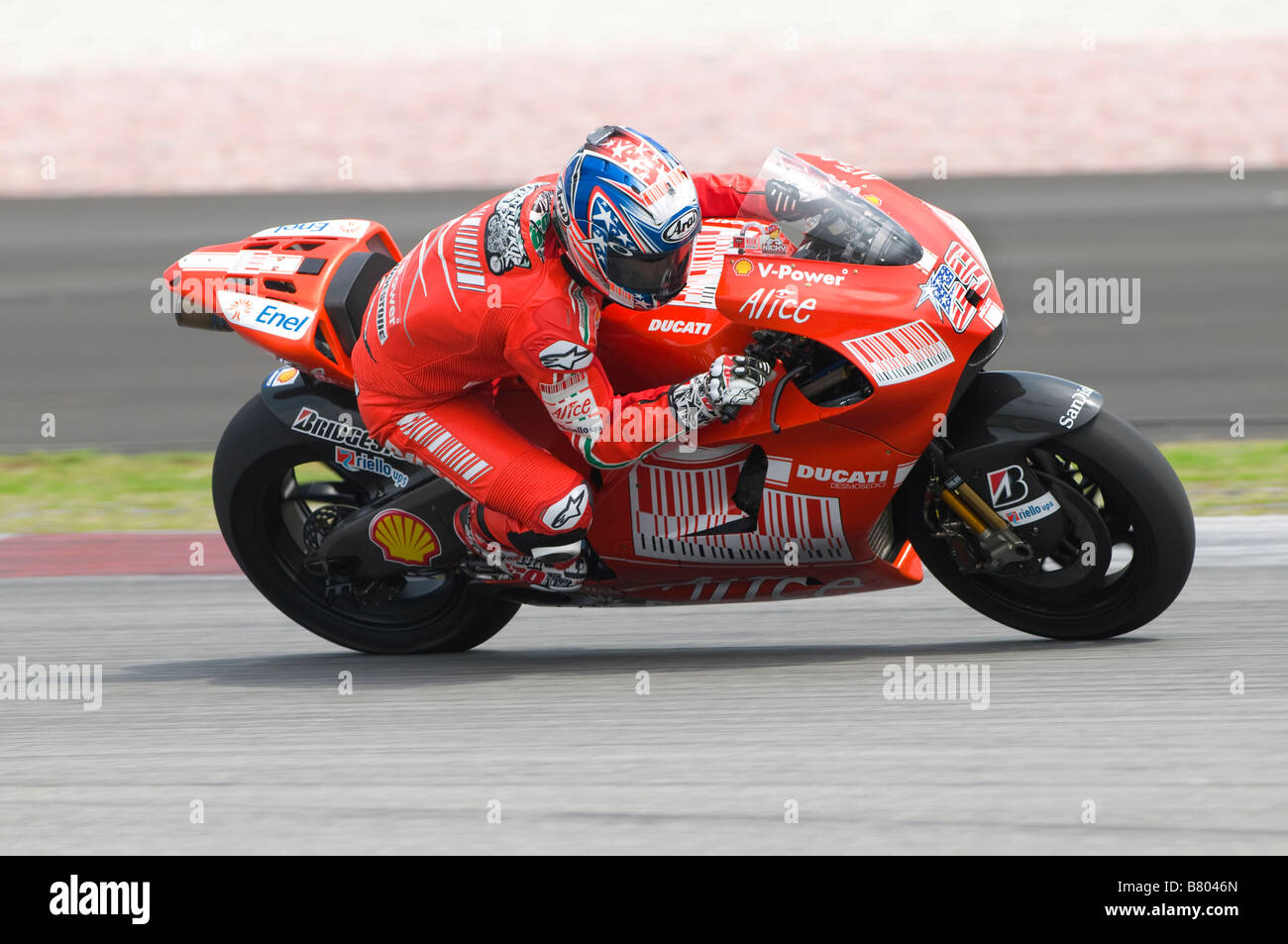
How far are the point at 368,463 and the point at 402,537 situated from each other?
26 cm

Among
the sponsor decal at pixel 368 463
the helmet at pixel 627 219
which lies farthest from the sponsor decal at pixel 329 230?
the helmet at pixel 627 219

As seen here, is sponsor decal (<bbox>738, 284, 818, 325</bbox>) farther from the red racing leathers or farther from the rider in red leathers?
the red racing leathers

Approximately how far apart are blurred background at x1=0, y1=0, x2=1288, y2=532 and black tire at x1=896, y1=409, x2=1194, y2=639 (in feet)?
8.61

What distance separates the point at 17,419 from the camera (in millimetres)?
10047

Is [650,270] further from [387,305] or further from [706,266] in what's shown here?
[387,305]

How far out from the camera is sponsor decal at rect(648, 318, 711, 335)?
443 centimetres

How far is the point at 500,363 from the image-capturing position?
14.7ft

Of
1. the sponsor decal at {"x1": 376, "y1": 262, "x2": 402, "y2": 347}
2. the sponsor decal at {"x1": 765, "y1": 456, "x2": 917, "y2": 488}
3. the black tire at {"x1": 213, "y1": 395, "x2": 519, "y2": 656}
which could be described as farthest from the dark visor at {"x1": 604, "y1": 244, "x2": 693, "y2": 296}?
the black tire at {"x1": 213, "y1": 395, "x2": 519, "y2": 656}

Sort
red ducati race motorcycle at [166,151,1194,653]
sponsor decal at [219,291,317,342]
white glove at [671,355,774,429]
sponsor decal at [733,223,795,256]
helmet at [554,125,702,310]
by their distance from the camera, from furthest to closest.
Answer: sponsor decal at [219,291,317,342] → sponsor decal at [733,223,795,256] → red ducati race motorcycle at [166,151,1194,653] → white glove at [671,355,774,429] → helmet at [554,125,702,310]

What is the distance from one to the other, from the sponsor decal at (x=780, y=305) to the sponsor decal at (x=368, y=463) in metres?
1.34

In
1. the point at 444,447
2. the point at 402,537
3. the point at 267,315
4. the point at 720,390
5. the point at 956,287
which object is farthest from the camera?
the point at 402,537

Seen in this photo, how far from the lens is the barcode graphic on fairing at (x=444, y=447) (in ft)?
15.1

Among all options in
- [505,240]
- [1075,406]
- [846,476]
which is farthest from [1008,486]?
[505,240]

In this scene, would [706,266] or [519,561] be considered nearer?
[706,266]
